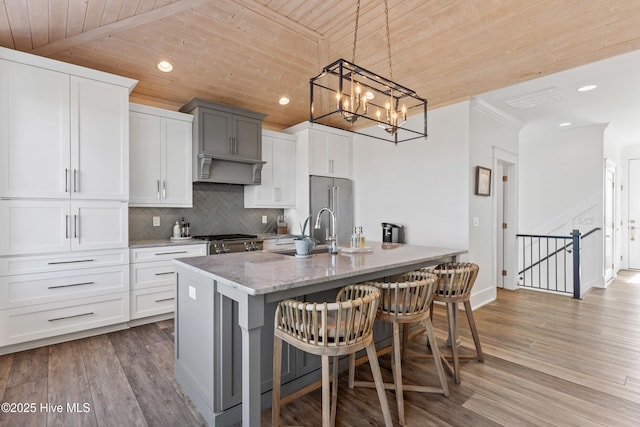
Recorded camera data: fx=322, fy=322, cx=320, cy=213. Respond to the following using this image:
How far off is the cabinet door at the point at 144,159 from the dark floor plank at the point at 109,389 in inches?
63.5

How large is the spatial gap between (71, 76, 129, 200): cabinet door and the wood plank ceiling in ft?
1.46

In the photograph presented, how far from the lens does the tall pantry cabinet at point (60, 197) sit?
9.07ft

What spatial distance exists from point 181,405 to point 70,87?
2973mm

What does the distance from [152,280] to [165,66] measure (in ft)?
7.83

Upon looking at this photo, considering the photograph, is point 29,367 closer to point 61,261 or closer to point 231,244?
point 61,261

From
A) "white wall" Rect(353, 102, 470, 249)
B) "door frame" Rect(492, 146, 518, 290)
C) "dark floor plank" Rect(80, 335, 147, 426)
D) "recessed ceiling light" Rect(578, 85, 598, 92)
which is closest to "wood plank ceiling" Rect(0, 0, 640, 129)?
Answer: "white wall" Rect(353, 102, 470, 249)

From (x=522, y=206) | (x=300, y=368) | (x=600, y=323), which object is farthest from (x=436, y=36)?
(x=522, y=206)

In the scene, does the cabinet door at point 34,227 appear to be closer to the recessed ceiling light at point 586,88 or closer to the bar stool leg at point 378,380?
the bar stool leg at point 378,380

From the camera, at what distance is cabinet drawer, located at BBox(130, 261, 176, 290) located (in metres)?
3.42

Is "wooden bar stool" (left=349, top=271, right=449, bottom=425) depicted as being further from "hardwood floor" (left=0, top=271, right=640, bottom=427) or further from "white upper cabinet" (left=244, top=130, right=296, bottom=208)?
"white upper cabinet" (left=244, top=130, right=296, bottom=208)

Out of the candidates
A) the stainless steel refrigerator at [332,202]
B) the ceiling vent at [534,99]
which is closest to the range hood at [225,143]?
the stainless steel refrigerator at [332,202]

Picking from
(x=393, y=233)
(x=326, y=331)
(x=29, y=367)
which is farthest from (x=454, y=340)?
(x=29, y=367)

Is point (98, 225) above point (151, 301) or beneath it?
above

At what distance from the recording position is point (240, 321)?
159 centimetres
